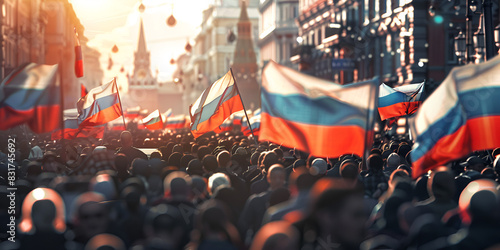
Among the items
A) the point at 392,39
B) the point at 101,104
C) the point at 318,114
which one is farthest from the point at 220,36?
the point at 318,114

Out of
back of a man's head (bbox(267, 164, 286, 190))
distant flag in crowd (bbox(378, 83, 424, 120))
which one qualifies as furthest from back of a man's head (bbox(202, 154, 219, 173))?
distant flag in crowd (bbox(378, 83, 424, 120))

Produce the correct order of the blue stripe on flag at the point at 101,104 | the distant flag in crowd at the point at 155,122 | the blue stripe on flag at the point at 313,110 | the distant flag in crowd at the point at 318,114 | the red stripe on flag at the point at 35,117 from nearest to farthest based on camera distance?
the distant flag in crowd at the point at 318,114
the blue stripe on flag at the point at 313,110
the red stripe on flag at the point at 35,117
the blue stripe on flag at the point at 101,104
the distant flag in crowd at the point at 155,122

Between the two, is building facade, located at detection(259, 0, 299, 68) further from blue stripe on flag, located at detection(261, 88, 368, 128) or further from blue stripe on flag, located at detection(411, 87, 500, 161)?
blue stripe on flag, located at detection(411, 87, 500, 161)

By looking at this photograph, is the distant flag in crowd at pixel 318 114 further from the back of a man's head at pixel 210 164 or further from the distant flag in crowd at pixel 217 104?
the distant flag in crowd at pixel 217 104

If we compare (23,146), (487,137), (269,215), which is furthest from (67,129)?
(269,215)

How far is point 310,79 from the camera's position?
37.9 ft

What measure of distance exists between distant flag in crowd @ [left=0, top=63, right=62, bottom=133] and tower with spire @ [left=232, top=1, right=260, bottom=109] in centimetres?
10050

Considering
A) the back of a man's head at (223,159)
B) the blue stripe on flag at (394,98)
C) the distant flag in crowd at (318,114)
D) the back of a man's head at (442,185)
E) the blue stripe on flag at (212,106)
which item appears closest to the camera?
the back of a man's head at (442,185)

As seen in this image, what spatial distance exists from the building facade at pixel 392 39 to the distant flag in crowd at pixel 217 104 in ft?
67.5

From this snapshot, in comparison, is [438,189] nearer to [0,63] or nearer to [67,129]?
[67,129]

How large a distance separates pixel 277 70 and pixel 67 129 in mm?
14436

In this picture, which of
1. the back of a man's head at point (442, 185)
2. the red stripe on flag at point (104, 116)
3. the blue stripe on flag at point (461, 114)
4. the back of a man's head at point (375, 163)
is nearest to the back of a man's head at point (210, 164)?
the back of a man's head at point (375, 163)

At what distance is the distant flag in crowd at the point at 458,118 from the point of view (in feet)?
32.5

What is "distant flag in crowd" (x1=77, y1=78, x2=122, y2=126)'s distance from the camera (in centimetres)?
2170
